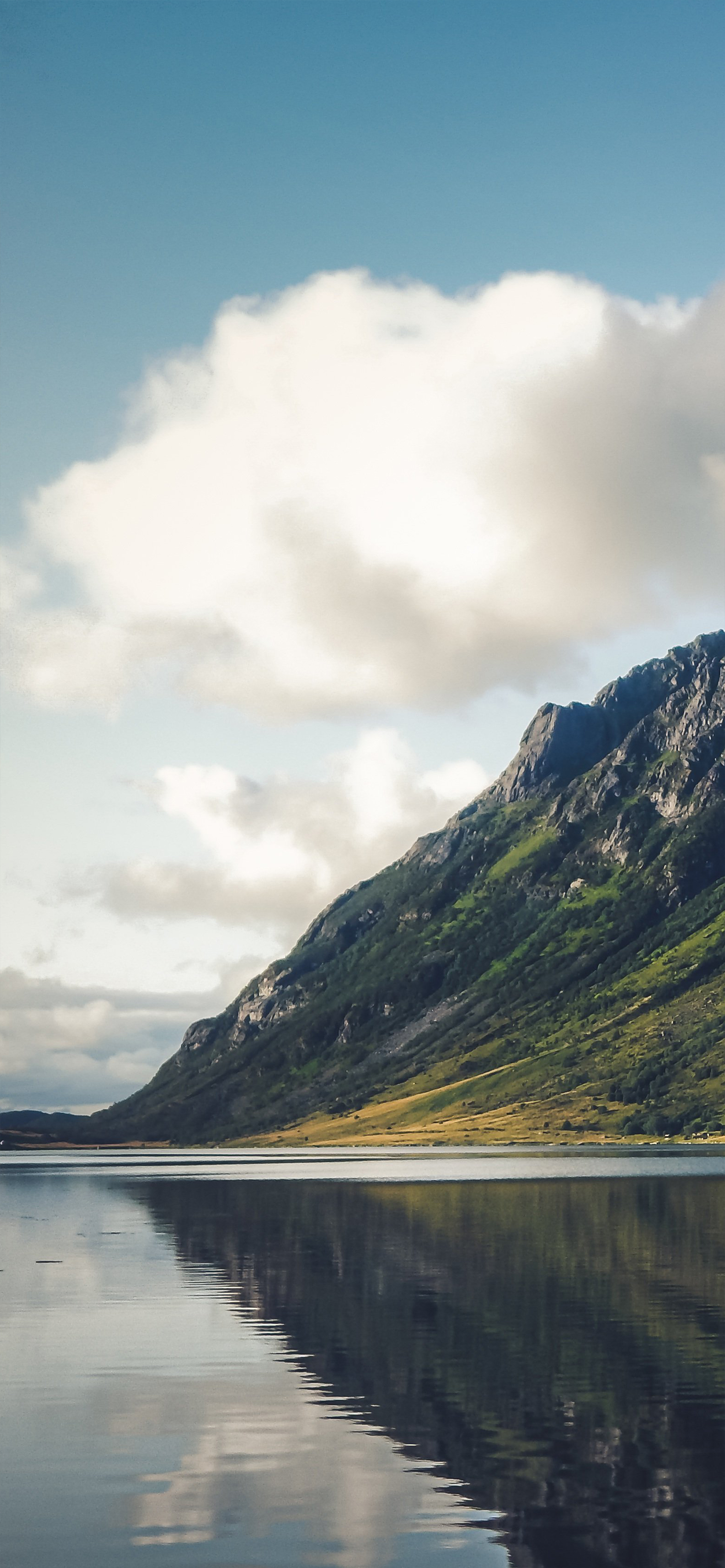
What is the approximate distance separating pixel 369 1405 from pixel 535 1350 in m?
11.1

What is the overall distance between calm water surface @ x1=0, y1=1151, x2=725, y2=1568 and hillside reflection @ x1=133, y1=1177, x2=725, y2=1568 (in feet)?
0.44

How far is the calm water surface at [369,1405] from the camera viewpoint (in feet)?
97.2

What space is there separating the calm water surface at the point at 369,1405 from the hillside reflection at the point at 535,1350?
0.44 feet

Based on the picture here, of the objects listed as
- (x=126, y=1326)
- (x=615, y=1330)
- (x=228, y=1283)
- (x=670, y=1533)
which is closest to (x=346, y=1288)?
(x=228, y=1283)

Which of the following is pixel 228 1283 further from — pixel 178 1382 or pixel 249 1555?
pixel 249 1555

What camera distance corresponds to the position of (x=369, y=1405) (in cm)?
4362

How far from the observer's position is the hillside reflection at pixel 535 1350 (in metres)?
31.8

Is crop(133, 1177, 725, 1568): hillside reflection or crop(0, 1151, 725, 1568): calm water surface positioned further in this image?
crop(133, 1177, 725, 1568): hillside reflection

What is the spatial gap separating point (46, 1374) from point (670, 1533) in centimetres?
2817

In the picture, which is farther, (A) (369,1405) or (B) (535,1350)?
(B) (535,1350)

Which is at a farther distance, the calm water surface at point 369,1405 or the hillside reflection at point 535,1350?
the hillside reflection at point 535,1350

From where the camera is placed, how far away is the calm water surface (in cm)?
2962

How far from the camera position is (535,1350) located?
5259 centimetres

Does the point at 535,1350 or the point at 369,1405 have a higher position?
the point at 369,1405
